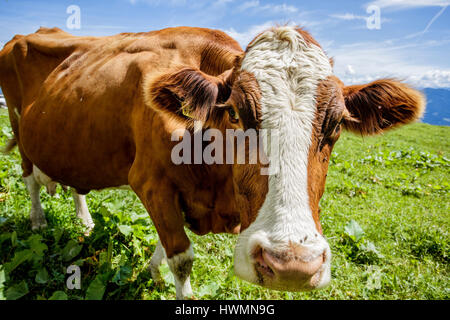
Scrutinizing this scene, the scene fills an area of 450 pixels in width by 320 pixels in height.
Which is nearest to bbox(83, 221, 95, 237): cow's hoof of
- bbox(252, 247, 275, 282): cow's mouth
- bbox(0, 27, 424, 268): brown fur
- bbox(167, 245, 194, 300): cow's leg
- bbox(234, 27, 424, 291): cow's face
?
bbox(0, 27, 424, 268): brown fur

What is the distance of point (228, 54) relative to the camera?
247 centimetres

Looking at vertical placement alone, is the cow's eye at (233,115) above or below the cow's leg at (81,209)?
above

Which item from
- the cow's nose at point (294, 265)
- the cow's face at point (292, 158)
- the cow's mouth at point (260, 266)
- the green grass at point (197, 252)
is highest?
the cow's face at point (292, 158)

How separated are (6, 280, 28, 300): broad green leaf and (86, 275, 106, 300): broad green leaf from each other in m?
0.56

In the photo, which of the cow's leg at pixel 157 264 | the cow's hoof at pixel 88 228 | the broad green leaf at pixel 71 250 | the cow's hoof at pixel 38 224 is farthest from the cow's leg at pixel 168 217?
the cow's hoof at pixel 38 224

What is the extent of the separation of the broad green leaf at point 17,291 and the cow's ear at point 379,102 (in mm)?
3124

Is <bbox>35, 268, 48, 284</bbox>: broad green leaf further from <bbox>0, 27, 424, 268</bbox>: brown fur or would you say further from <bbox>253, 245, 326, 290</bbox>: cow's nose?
<bbox>253, 245, 326, 290</bbox>: cow's nose

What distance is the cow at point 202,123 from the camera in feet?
4.92

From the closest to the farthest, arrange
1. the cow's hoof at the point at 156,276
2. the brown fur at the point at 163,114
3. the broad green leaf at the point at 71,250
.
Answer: the brown fur at the point at 163,114, the cow's hoof at the point at 156,276, the broad green leaf at the point at 71,250

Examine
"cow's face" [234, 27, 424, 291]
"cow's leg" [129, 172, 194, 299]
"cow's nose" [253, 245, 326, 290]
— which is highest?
"cow's face" [234, 27, 424, 291]

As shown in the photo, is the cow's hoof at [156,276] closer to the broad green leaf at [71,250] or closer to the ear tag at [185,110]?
the broad green leaf at [71,250]

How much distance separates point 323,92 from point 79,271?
288cm

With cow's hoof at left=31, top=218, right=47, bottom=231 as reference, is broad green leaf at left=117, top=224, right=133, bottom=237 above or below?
above

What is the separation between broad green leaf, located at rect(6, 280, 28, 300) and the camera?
2.51 m
